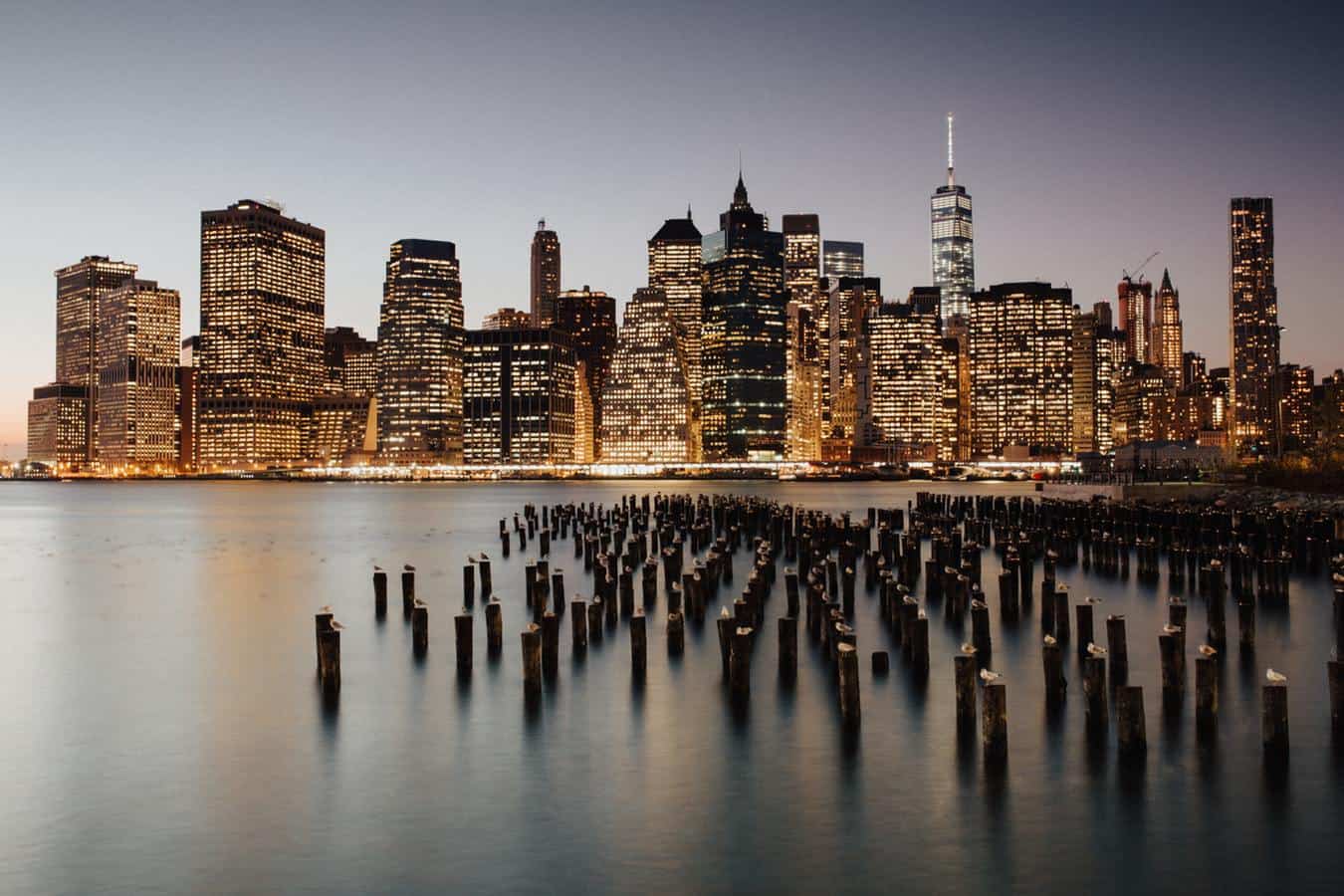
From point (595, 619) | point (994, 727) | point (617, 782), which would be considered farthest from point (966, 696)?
point (595, 619)

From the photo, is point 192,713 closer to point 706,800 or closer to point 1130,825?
point 706,800

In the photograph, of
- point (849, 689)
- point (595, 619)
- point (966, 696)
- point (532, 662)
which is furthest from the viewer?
point (595, 619)

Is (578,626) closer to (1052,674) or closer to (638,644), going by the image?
(638,644)

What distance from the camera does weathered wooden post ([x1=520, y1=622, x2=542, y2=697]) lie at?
72.5 ft

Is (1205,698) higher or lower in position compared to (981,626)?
lower

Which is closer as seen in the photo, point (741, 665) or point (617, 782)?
point (617, 782)

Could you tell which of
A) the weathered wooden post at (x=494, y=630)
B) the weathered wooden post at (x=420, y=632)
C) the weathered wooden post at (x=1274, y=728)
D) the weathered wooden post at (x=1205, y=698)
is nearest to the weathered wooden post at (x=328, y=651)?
the weathered wooden post at (x=420, y=632)

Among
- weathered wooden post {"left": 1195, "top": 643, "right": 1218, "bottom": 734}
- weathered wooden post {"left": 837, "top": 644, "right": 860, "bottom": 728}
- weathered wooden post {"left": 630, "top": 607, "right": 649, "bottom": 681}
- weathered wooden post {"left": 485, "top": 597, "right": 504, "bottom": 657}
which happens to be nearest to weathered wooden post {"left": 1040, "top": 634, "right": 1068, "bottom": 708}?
weathered wooden post {"left": 1195, "top": 643, "right": 1218, "bottom": 734}

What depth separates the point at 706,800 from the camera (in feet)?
53.6

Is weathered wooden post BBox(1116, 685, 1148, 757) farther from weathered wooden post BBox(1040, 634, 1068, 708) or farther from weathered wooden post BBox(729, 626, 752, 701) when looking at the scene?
weathered wooden post BBox(729, 626, 752, 701)

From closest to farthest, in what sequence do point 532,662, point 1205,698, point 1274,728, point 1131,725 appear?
point 1274,728 → point 1131,725 → point 1205,698 → point 532,662

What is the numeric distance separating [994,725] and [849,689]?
279cm

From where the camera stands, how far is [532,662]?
22.4 m

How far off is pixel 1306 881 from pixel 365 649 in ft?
70.2
